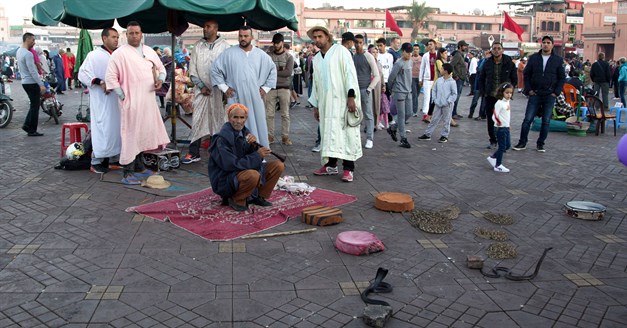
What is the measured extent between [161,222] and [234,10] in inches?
119

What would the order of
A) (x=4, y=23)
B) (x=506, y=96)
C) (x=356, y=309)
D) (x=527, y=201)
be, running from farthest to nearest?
(x=4, y=23)
(x=506, y=96)
(x=527, y=201)
(x=356, y=309)

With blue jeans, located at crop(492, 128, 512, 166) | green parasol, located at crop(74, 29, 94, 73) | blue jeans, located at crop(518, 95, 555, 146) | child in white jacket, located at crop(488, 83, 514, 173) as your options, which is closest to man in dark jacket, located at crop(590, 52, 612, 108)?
blue jeans, located at crop(518, 95, 555, 146)

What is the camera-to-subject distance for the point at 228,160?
5.30 metres

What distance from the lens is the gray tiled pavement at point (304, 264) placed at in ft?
11.5

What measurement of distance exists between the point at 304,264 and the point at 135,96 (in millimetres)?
3678

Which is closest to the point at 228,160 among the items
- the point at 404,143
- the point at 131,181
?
the point at 131,181

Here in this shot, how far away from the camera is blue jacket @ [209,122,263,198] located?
533 centimetres

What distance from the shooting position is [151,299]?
3.66m

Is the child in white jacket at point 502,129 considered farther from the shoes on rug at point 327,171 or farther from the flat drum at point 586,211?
the shoes on rug at point 327,171

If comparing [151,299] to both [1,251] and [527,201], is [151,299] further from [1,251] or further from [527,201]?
[527,201]

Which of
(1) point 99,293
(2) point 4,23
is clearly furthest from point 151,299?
(2) point 4,23

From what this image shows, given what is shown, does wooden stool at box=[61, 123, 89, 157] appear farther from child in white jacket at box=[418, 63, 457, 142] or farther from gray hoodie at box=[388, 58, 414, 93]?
child in white jacket at box=[418, 63, 457, 142]

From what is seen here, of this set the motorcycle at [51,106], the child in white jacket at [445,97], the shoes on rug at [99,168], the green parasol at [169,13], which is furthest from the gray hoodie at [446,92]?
the motorcycle at [51,106]

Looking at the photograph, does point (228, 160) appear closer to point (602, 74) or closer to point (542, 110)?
point (542, 110)
